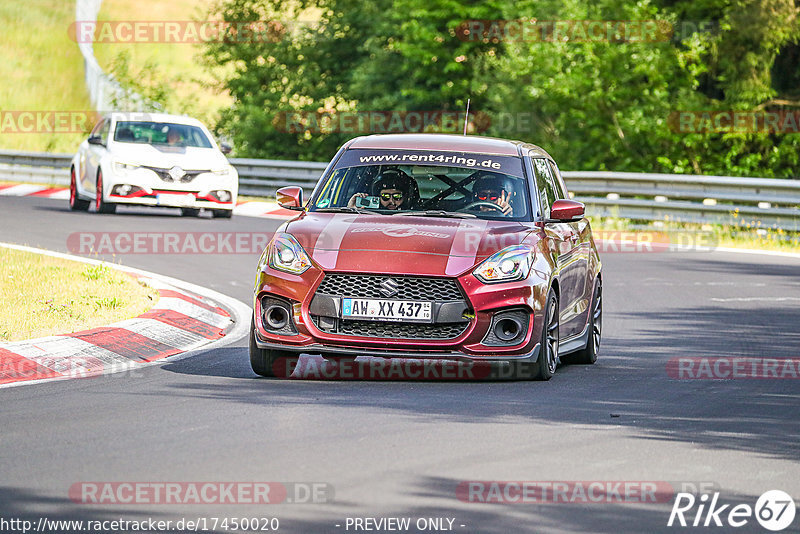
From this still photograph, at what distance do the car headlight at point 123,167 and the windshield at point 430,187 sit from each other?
13.0 meters

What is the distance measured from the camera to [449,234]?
1009cm

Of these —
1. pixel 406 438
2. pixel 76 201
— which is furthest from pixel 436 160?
pixel 76 201

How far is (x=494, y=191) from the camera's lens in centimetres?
1088

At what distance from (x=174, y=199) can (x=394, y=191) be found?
520 inches

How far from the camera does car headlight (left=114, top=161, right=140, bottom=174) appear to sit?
77.2 ft

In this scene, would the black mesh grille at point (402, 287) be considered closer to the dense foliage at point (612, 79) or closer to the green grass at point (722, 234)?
the green grass at point (722, 234)

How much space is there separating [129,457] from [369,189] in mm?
4177

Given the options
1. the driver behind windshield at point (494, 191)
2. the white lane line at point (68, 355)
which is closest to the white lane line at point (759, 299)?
the driver behind windshield at point (494, 191)

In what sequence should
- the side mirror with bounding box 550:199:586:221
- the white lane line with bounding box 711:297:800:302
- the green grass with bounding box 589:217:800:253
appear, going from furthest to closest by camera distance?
1. the green grass with bounding box 589:217:800:253
2. the white lane line with bounding box 711:297:800:302
3. the side mirror with bounding box 550:199:586:221

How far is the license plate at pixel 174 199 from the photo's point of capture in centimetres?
2348

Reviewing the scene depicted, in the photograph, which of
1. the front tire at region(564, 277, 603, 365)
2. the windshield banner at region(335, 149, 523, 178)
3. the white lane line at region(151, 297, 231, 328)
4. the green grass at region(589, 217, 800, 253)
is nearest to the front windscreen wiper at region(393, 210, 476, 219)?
the windshield banner at region(335, 149, 523, 178)

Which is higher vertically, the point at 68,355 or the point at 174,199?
the point at 68,355

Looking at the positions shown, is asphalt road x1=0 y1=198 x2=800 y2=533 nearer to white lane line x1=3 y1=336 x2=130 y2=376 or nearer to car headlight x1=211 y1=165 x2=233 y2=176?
white lane line x1=3 y1=336 x2=130 y2=376

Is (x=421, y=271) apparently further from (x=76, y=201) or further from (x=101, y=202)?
(x=76, y=201)
